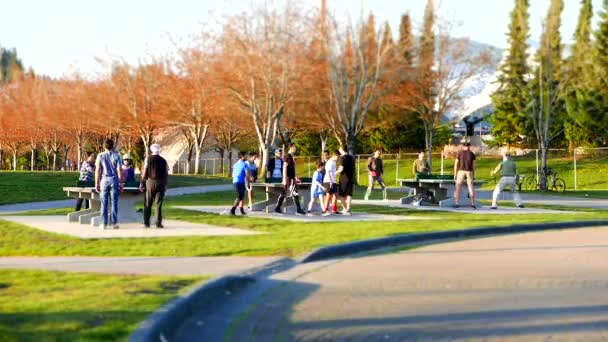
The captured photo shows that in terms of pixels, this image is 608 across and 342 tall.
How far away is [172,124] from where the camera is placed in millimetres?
67375

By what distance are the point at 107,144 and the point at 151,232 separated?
186 centimetres

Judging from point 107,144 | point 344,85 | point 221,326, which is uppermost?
point 344,85

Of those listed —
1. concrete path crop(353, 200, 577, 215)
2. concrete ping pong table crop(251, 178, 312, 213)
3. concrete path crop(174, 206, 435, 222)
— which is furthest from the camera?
concrete path crop(353, 200, 577, 215)

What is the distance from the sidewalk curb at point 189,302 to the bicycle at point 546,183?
3626 centimetres

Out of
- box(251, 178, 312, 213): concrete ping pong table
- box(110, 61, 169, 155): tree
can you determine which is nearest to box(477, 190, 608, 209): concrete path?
box(251, 178, 312, 213): concrete ping pong table

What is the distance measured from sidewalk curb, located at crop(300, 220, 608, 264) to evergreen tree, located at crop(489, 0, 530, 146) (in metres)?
38.6

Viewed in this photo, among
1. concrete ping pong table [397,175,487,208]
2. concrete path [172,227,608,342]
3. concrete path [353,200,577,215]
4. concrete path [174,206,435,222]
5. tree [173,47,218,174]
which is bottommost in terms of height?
concrete path [172,227,608,342]

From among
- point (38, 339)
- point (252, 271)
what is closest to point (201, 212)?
point (252, 271)

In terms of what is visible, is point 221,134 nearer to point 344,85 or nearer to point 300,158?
point 300,158

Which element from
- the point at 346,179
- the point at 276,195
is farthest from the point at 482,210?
the point at 276,195

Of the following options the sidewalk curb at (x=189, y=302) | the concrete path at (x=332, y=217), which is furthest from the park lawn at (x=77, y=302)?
the concrete path at (x=332, y=217)

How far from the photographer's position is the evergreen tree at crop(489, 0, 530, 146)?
206 ft

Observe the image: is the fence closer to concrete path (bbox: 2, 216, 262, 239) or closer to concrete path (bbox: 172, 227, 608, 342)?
concrete path (bbox: 2, 216, 262, 239)

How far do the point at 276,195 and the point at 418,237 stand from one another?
8.96 metres
